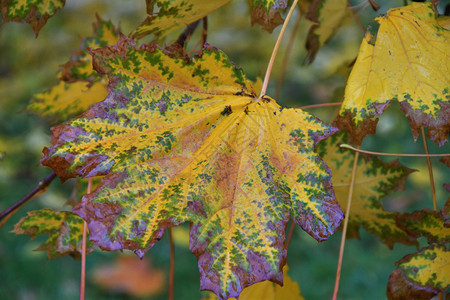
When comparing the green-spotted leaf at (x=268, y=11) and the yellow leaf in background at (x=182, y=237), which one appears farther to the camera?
the yellow leaf in background at (x=182, y=237)

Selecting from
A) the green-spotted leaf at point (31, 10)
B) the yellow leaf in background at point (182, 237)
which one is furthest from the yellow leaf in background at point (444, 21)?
the yellow leaf in background at point (182, 237)

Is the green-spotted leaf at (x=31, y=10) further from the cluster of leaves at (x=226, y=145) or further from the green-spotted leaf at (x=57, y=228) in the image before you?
the green-spotted leaf at (x=57, y=228)

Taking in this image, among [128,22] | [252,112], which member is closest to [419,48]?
[252,112]

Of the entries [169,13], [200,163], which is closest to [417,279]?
[200,163]

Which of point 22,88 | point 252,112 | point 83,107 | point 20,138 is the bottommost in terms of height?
point 20,138

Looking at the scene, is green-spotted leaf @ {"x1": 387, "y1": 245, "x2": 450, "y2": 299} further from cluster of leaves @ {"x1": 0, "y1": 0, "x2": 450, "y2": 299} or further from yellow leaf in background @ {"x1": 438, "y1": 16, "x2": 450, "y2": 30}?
yellow leaf in background @ {"x1": 438, "y1": 16, "x2": 450, "y2": 30}

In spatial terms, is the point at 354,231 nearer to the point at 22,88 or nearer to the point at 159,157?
the point at 159,157

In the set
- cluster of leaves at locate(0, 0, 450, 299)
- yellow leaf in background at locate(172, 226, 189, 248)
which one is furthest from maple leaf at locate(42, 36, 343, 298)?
yellow leaf in background at locate(172, 226, 189, 248)
